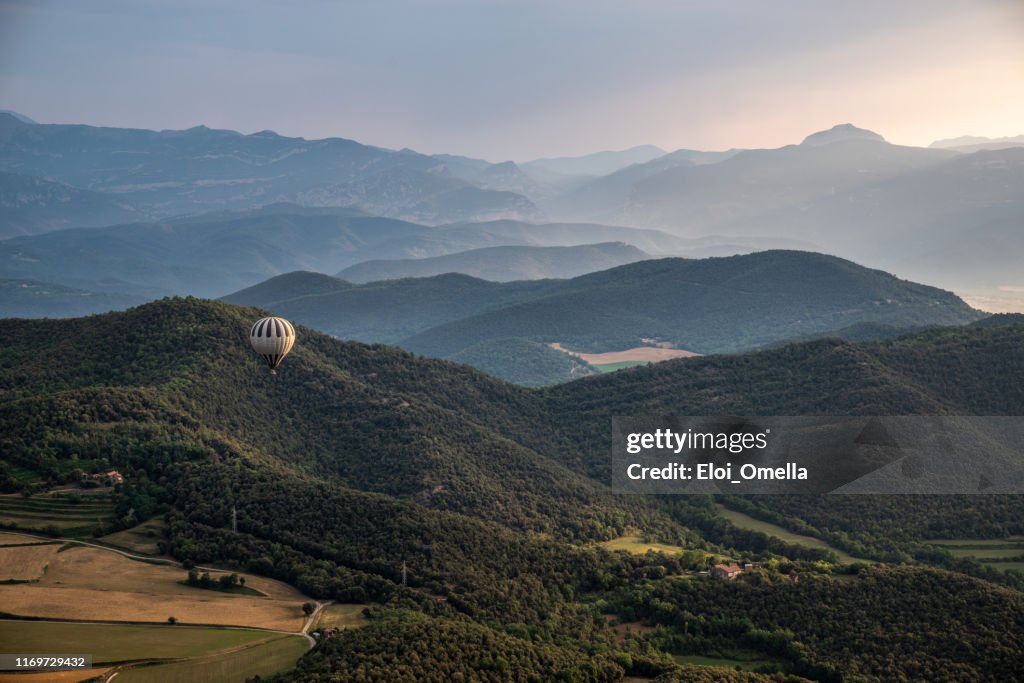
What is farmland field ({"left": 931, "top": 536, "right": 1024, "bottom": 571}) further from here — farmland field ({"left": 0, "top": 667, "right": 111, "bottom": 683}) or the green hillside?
the green hillside

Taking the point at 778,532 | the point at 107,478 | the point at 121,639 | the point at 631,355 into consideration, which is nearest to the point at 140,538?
the point at 107,478

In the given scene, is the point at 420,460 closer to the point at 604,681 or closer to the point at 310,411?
the point at 310,411

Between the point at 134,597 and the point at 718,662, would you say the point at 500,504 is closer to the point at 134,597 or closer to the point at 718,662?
the point at 718,662

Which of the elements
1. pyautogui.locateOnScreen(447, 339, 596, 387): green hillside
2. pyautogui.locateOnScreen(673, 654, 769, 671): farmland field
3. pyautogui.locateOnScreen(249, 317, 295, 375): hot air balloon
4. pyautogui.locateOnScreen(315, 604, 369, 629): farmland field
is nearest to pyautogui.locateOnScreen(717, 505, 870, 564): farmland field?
pyautogui.locateOnScreen(673, 654, 769, 671): farmland field

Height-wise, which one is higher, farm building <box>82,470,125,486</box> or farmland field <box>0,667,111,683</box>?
farm building <box>82,470,125,486</box>

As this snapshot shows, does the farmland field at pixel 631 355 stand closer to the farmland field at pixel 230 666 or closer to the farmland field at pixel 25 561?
the farmland field at pixel 25 561

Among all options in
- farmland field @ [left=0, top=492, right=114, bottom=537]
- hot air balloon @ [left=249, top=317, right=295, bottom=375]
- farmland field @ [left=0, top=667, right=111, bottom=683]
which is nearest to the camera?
farmland field @ [left=0, top=667, right=111, bottom=683]
